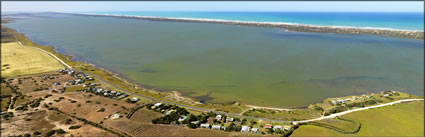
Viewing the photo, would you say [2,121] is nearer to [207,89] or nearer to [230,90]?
[207,89]

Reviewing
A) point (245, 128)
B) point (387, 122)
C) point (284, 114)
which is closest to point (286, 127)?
point (284, 114)

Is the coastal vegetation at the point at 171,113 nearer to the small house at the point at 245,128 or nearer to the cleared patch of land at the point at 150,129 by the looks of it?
the cleared patch of land at the point at 150,129

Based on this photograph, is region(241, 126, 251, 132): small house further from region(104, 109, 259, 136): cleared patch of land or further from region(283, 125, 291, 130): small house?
region(283, 125, 291, 130): small house

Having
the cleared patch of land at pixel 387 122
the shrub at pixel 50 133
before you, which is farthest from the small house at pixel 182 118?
the shrub at pixel 50 133

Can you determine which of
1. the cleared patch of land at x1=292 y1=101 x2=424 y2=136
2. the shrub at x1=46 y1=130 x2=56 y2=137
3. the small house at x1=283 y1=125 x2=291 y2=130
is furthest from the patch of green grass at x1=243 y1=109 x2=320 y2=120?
the shrub at x1=46 y1=130 x2=56 y2=137

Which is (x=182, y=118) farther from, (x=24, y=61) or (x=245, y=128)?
(x=24, y=61)

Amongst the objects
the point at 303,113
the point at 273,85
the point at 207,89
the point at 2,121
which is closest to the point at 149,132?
the point at 207,89
